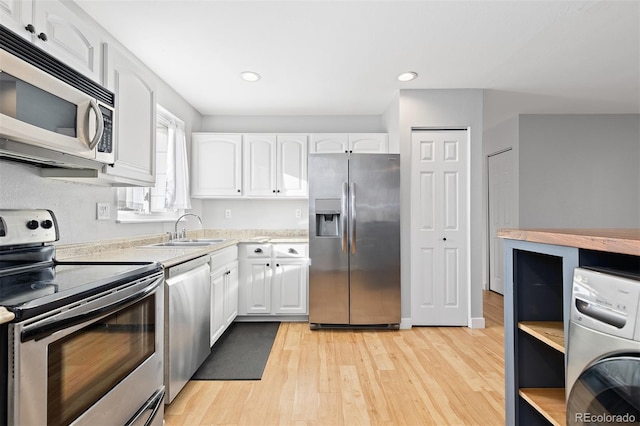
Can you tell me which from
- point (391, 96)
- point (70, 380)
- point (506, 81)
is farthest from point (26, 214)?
point (506, 81)

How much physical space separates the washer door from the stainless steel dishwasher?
1.85 m

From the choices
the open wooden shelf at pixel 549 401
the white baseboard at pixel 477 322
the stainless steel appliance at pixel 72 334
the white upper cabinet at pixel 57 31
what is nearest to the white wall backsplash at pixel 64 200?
the stainless steel appliance at pixel 72 334

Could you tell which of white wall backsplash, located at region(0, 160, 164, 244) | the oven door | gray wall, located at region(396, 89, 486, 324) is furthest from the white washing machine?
gray wall, located at region(396, 89, 486, 324)

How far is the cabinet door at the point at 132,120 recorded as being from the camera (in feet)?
6.08

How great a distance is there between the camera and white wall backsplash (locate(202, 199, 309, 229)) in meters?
4.21

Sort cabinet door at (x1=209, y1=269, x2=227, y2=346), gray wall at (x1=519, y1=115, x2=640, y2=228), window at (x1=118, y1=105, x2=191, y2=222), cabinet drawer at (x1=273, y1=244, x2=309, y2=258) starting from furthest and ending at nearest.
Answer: gray wall at (x1=519, y1=115, x2=640, y2=228) < cabinet drawer at (x1=273, y1=244, x2=309, y2=258) < window at (x1=118, y1=105, x2=191, y2=222) < cabinet door at (x1=209, y1=269, x2=227, y2=346)

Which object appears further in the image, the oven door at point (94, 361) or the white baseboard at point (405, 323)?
the white baseboard at point (405, 323)

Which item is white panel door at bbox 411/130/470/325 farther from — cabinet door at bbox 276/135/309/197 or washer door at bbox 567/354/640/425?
washer door at bbox 567/354/640/425

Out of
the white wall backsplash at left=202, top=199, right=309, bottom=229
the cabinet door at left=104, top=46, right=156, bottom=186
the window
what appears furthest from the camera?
the white wall backsplash at left=202, top=199, right=309, bottom=229

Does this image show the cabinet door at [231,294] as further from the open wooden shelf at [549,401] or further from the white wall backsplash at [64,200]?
the open wooden shelf at [549,401]

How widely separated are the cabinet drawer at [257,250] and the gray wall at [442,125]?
1409mm

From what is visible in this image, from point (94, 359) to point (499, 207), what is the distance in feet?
16.6

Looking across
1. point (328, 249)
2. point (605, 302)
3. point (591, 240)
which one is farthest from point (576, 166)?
point (605, 302)

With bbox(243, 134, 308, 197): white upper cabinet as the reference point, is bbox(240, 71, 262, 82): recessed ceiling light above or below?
above
